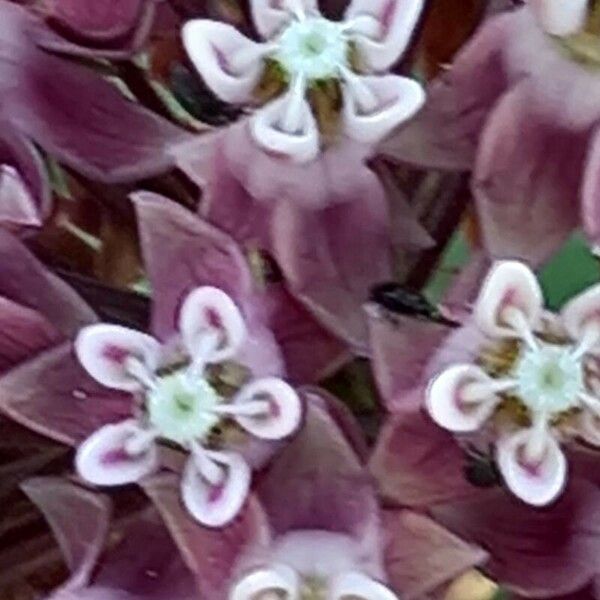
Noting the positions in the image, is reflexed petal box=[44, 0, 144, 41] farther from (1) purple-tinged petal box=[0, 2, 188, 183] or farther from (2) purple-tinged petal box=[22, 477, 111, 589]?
(2) purple-tinged petal box=[22, 477, 111, 589]

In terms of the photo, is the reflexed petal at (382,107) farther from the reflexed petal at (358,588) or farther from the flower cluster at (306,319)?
the reflexed petal at (358,588)

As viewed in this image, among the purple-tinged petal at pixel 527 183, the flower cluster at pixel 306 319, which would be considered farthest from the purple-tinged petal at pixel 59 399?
the purple-tinged petal at pixel 527 183

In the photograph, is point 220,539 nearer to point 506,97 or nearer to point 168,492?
point 168,492

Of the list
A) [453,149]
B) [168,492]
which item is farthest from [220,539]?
[453,149]

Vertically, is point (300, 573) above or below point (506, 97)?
below

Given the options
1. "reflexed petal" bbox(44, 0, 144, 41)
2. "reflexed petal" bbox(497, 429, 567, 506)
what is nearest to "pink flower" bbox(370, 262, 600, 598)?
"reflexed petal" bbox(497, 429, 567, 506)

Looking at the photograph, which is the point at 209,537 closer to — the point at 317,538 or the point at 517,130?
the point at 317,538

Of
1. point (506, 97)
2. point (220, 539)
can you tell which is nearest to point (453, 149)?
point (506, 97)
